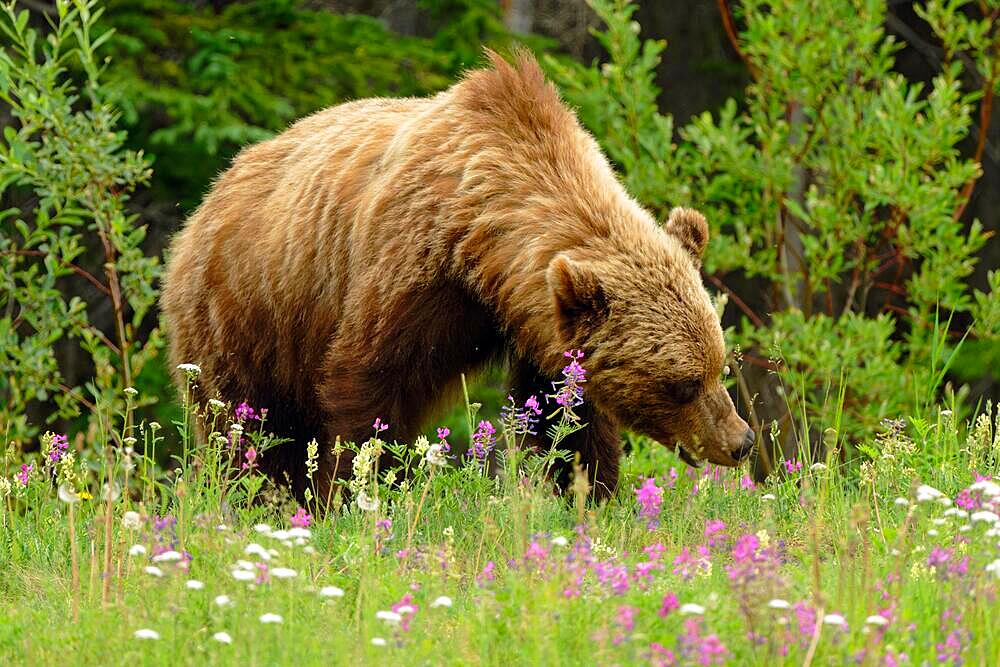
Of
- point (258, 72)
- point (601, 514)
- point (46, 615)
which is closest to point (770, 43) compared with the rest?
point (258, 72)

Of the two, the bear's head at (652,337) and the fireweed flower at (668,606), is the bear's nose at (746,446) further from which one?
the fireweed flower at (668,606)

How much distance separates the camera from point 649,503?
194 inches

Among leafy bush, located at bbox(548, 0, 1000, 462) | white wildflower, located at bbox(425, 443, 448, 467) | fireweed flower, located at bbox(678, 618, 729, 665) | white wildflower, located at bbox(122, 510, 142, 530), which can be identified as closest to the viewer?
fireweed flower, located at bbox(678, 618, 729, 665)

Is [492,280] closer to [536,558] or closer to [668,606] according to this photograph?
[536,558]

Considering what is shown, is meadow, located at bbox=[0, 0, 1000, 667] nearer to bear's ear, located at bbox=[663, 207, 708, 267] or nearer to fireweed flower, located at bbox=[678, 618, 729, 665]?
fireweed flower, located at bbox=[678, 618, 729, 665]

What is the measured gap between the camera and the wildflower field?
3.36 m


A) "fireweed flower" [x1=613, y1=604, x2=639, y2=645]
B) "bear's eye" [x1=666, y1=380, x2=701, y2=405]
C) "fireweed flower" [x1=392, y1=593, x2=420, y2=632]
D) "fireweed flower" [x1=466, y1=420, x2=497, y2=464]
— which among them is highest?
"fireweed flower" [x1=613, y1=604, x2=639, y2=645]

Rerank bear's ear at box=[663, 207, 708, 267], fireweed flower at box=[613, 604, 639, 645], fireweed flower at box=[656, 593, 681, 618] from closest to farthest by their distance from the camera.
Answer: fireweed flower at box=[613, 604, 639, 645] → fireweed flower at box=[656, 593, 681, 618] → bear's ear at box=[663, 207, 708, 267]

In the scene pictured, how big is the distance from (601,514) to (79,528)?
1.80m

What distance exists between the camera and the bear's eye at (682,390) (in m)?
5.58

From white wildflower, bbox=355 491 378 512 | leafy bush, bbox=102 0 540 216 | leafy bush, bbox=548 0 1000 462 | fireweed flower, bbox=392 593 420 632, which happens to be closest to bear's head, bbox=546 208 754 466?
white wildflower, bbox=355 491 378 512

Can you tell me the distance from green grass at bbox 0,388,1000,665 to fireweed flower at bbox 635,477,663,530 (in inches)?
1.6

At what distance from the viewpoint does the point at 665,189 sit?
30.4ft

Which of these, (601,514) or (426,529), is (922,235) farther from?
(426,529)
